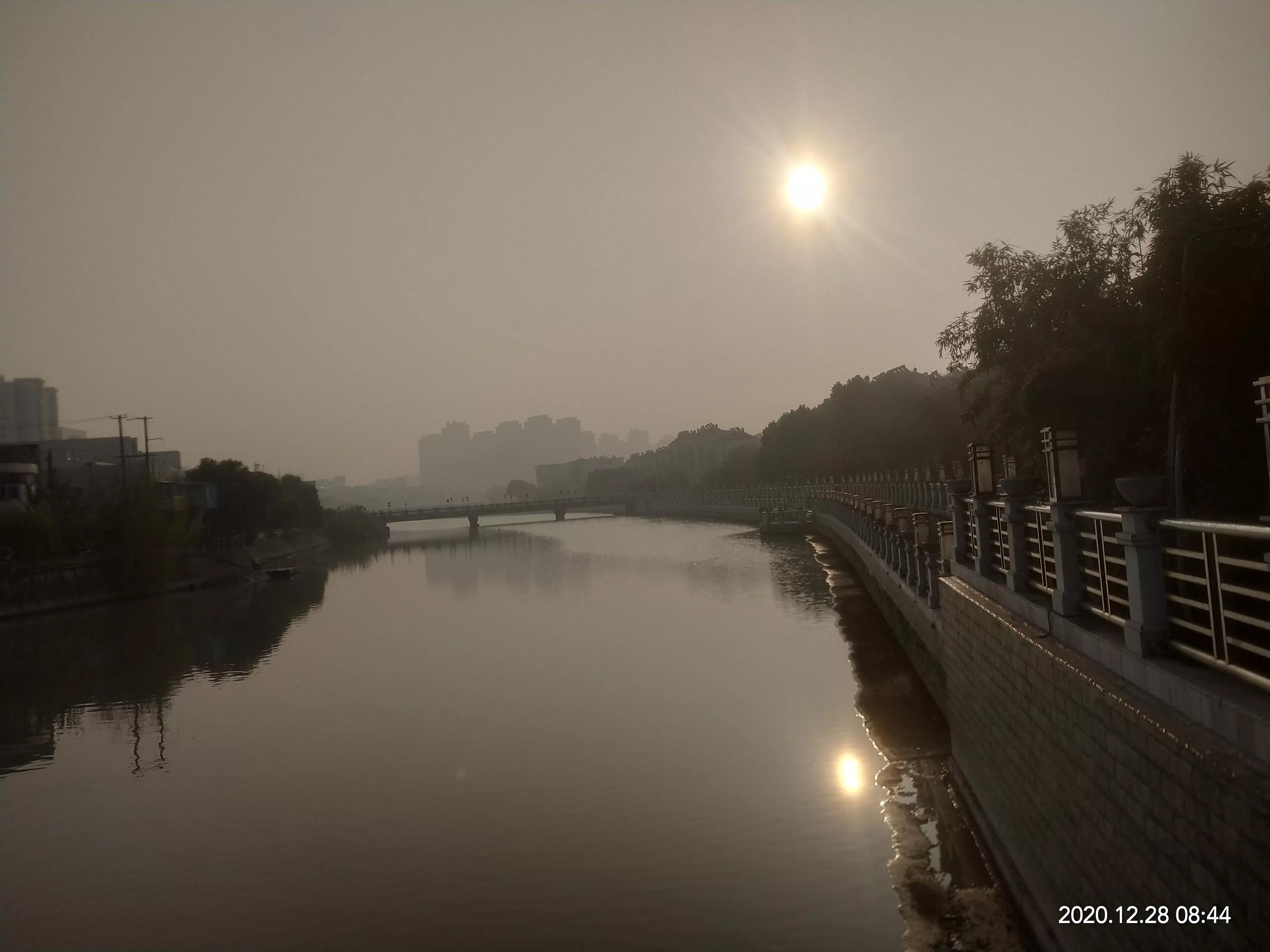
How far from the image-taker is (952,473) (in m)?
33.8

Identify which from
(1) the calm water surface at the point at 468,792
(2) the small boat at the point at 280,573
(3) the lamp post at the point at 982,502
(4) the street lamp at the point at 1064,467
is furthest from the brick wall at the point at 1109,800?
(2) the small boat at the point at 280,573

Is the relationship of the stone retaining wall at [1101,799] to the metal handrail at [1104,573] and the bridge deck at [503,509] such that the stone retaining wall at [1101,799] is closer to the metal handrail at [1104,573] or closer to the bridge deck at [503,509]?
the metal handrail at [1104,573]

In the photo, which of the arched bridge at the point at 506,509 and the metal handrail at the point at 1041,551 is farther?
the arched bridge at the point at 506,509

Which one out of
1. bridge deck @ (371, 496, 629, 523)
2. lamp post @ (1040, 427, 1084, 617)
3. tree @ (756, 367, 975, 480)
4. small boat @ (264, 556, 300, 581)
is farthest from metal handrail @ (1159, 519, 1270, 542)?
bridge deck @ (371, 496, 629, 523)

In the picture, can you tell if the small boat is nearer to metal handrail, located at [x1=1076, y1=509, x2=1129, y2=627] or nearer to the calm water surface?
the calm water surface

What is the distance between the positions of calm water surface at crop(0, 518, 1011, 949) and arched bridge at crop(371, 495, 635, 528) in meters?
70.9

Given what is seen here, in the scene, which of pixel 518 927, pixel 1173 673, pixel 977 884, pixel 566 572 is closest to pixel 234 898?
pixel 518 927

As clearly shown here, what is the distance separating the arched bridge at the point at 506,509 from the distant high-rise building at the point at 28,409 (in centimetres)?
4352

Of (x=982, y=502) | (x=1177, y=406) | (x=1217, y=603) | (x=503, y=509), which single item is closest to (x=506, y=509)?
(x=503, y=509)

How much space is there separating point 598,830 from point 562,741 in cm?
421

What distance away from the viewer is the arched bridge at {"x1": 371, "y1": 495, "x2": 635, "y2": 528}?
100 meters

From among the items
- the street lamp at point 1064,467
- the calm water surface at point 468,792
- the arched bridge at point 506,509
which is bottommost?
the calm water surface at point 468,792

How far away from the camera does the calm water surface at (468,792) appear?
9.40m

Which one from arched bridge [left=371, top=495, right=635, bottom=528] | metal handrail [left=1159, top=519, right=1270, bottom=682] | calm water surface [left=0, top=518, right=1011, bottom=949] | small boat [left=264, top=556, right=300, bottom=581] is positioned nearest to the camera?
metal handrail [left=1159, top=519, right=1270, bottom=682]
